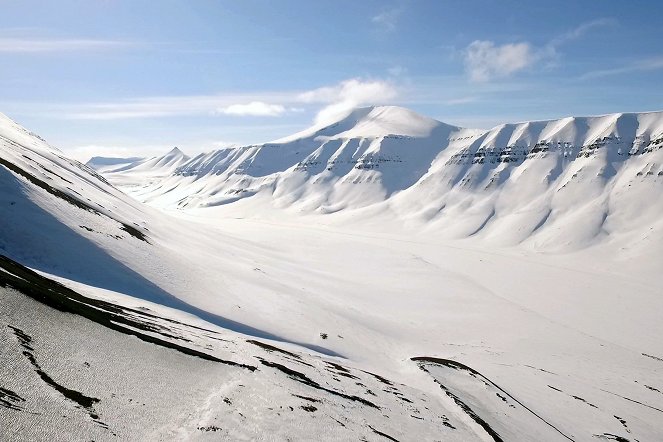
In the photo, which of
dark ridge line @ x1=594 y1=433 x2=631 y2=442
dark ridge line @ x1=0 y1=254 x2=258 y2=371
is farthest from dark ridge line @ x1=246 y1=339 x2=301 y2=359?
dark ridge line @ x1=594 y1=433 x2=631 y2=442

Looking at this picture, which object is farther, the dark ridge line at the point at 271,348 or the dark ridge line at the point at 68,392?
the dark ridge line at the point at 271,348

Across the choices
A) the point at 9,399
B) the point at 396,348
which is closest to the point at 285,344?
the point at 396,348

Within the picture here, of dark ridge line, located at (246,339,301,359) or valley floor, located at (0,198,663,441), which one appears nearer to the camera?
valley floor, located at (0,198,663,441)

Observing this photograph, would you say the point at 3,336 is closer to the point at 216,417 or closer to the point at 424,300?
the point at 216,417

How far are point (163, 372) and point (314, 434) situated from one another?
8325 mm

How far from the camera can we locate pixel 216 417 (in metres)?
17.0

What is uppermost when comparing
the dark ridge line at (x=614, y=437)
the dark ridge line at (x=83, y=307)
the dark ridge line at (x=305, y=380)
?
the dark ridge line at (x=83, y=307)

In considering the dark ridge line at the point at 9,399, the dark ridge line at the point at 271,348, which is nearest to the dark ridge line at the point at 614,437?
the dark ridge line at the point at 271,348

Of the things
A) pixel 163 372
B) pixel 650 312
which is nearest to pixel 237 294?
pixel 163 372

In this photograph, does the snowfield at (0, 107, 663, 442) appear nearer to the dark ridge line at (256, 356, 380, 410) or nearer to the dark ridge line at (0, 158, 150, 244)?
the dark ridge line at (256, 356, 380, 410)

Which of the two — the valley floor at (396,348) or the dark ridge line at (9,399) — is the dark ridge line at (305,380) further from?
the dark ridge line at (9,399)

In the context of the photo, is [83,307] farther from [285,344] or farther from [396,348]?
[396,348]

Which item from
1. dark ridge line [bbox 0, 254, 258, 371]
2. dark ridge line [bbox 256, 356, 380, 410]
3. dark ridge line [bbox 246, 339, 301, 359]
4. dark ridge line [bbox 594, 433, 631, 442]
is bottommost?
dark ridge line [bbox 246, 339, 301, 359]

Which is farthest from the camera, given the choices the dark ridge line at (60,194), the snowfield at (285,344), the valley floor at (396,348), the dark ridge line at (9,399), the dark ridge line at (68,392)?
the dark ridge line at (60,194)
